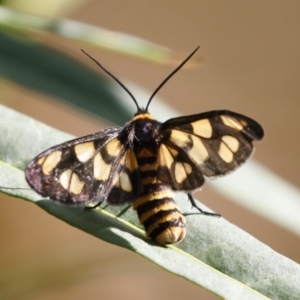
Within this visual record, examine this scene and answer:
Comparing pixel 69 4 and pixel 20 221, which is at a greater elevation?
pixel 69 4

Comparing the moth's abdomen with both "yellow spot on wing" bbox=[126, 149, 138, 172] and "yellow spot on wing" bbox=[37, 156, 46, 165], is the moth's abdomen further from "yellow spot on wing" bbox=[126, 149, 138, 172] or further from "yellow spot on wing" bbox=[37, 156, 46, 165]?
"yellow spot on wing" bbox=[37, 156, 46, 165]

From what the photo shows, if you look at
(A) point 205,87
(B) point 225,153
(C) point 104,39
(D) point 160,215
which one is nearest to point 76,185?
(D) point 160,215

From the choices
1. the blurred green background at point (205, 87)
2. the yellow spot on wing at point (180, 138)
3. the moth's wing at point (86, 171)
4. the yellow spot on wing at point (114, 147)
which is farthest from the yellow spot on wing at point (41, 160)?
the blurred green background at point (205, 87)

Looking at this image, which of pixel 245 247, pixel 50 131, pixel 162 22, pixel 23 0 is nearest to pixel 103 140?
pixel 50 131

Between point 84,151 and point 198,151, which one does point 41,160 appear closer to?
point 84,151

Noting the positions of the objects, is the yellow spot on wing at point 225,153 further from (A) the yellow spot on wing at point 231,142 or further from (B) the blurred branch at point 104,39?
(B) the blurred branch at point 104,39

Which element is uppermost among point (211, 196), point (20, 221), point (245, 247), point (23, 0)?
point (23, 0)

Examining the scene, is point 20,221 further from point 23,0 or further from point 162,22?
point 23,0

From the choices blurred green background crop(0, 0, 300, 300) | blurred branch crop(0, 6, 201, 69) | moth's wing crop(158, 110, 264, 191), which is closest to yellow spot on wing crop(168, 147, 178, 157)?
moth's wing crop(158, 110, 264, 191)
